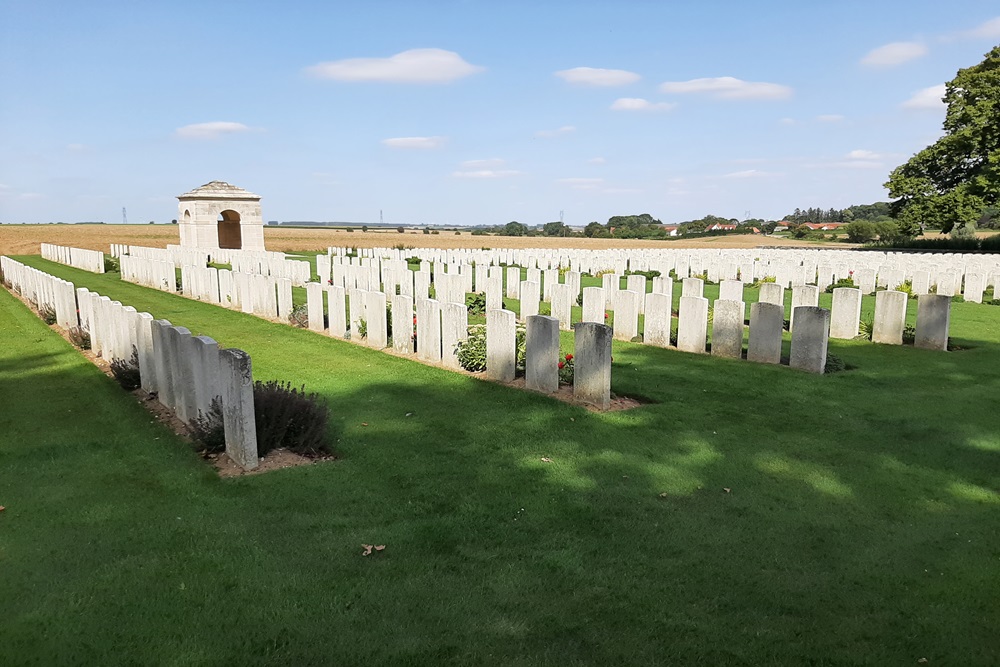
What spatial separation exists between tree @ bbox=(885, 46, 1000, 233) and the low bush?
39172 mm

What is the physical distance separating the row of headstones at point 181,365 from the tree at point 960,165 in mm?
39313

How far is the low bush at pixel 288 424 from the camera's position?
565 centimetres

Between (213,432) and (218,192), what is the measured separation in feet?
101

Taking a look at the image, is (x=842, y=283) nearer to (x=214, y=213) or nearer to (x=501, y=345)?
(x=501, y=345)

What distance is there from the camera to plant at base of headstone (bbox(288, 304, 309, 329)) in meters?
12.7

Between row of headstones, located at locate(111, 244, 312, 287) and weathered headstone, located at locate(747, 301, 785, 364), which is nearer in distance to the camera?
weathered headstone, located at locate(747, 301, 785, 364)

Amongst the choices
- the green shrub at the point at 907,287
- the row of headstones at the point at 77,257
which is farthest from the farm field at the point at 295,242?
the green shrub at the point at 907,287

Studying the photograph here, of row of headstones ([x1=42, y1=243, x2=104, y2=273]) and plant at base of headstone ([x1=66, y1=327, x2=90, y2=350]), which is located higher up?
row of headstones ([x1=42, y1=243, x2=104, y2=273])

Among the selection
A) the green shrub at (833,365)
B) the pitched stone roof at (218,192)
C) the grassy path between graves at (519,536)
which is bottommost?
the grassy path between graves at (519,536)

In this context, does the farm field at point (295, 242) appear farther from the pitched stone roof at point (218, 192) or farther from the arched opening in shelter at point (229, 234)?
the pitched stone roof at point (218, 192)

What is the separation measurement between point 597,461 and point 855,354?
639cm

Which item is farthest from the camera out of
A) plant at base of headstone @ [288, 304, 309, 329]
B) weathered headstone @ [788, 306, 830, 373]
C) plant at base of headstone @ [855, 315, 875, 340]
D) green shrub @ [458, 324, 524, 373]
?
plant at base of headstone @ [288, 304, 309, 329]

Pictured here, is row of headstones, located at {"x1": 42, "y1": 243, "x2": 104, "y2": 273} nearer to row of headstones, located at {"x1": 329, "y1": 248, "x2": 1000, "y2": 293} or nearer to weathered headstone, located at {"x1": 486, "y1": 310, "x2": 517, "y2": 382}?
row of headstones, located at {"x1": 329, "y1": 248, "x2": 1000, "y2": 293}

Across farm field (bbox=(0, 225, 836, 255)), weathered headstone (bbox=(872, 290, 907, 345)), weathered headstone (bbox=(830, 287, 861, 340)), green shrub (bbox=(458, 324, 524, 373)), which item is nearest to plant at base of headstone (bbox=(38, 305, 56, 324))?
green shrub (bbox=(458, 324, 524, 373))
